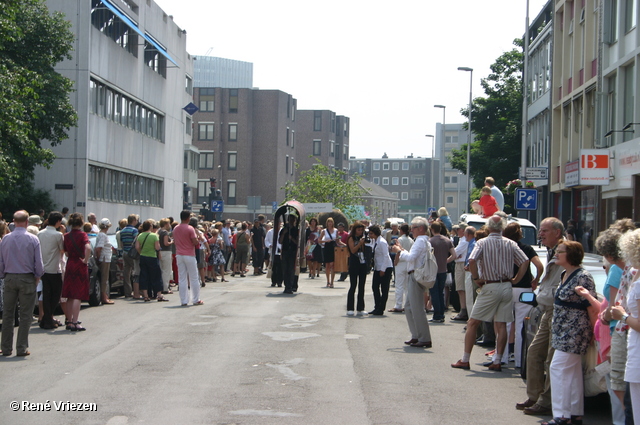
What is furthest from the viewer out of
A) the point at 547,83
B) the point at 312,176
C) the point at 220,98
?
the point at 220,98

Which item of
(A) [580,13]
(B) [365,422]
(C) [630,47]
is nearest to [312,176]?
(A) [580,13]

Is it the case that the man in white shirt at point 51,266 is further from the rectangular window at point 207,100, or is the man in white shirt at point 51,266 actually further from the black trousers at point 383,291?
the rectangular window at point 207,100

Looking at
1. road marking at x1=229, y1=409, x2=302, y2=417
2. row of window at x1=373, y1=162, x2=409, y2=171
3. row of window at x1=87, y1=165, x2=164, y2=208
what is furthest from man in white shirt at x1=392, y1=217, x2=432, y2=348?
row of window at x1=373, y1=162, x2=409, y2=171

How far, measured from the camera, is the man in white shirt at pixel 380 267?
15.6 metres

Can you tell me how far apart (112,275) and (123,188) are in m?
20.1

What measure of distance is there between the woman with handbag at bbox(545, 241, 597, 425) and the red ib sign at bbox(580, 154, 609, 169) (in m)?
18.0

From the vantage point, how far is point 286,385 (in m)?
8.55

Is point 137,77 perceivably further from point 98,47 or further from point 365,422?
point 365,422

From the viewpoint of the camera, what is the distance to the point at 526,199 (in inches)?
1000

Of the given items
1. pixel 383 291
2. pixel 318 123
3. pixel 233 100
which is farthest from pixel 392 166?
pixel 383 291

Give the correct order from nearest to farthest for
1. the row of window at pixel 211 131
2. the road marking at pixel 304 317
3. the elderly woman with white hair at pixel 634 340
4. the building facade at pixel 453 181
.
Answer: the elderly woman with white hair at pixel 634 340 → the road marking at pixel 304 317 → the row of window at pixel 211 131 → the building facade at pixel 453 181

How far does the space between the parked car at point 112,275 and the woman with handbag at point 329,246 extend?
6562 millimetres

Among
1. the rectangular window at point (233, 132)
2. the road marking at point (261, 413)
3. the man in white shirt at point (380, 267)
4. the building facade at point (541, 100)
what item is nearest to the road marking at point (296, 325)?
the man in white shirt at point (380, 267)

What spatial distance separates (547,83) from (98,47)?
23.0 m
